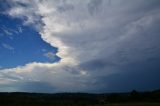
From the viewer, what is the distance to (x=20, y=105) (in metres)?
130

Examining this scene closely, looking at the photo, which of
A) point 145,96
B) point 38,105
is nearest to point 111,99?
point 145,96

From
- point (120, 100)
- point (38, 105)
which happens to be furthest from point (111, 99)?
point (38, 105)

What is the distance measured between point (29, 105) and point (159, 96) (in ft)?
208

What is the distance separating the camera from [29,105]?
12781cm

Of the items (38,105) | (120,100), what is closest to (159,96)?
(120,100)

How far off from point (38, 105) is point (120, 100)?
41.2 meters

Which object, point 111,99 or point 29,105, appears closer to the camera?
point 29,105

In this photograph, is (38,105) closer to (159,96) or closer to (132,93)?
(132,93)

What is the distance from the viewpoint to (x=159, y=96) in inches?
4911

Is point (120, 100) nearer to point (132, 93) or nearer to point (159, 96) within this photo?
point (132, 93)

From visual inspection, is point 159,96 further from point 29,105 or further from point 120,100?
point 29,105

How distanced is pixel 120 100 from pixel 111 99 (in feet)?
23.4

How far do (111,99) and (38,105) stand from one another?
3805cm

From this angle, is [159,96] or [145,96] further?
[145,96]
